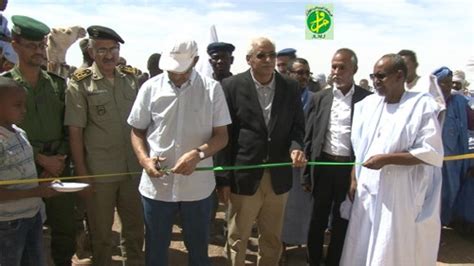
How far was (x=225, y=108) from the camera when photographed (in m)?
3.22

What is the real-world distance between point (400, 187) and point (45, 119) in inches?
111

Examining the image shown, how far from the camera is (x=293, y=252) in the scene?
5.01 metres

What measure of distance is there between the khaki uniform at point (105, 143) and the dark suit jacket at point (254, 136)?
77cm

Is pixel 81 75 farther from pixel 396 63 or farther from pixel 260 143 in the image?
pixel 396 63

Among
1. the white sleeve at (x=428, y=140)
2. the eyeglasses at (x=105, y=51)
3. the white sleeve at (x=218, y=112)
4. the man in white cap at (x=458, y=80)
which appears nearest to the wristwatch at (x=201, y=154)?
the white sleeve at (x=218, y=112)

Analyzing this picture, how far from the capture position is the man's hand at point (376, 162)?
336 centimetres

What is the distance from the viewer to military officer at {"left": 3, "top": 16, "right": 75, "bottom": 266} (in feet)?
10.4

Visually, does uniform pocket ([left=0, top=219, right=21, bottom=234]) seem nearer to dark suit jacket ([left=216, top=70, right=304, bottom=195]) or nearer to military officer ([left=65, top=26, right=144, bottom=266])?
military officer ([left=65, top=26, right=144, bottom=266])

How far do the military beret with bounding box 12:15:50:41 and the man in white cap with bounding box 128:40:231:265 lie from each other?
834 millimetres

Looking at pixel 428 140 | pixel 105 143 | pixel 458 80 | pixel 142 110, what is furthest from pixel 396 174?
pixel 458 80

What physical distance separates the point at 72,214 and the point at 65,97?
3.08 feet

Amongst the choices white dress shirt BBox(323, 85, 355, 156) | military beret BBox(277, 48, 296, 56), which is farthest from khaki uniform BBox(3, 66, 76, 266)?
military beret BBox(277, 48, 296, 56)

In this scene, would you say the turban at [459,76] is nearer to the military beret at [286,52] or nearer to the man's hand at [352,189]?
the military beret at [286,52]

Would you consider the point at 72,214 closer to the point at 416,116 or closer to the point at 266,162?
the point at 266,162
